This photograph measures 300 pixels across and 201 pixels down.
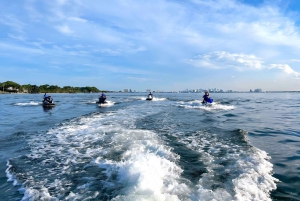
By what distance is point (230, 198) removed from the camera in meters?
4.54

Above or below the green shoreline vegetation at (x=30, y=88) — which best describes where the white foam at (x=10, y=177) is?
below

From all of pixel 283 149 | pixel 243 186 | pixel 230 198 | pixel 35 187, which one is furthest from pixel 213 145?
pixel 35 187

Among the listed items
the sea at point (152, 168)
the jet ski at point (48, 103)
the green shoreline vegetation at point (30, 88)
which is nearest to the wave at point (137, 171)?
the sea at point (152, 168)

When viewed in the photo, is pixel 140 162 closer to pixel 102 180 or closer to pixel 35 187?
pixel 102 180

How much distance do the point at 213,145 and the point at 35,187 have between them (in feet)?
22.9

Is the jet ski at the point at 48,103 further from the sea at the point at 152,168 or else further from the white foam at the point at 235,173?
the white foam at the point at 235,173

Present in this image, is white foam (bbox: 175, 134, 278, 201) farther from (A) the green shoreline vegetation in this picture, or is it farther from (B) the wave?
(A) the green shoreline vegetation

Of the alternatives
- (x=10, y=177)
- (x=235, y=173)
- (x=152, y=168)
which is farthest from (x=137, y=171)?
(x=10, y=177)

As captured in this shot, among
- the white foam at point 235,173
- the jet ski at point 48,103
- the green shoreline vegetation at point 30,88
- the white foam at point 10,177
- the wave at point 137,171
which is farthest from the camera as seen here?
the green shoreline vegetation at point 30,88

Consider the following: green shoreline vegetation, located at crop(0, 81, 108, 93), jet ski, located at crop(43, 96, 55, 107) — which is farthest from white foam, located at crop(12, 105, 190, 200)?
green shoreline vegetation, located at crop(0, 81, 108, 93)

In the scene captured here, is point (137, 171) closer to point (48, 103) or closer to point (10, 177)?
point (10, 177)

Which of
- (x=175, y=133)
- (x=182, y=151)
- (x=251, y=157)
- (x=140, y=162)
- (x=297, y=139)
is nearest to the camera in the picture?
(x=140, y=162)

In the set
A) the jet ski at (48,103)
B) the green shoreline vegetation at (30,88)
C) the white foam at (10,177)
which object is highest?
the green shoreline vegetation at (30,88)

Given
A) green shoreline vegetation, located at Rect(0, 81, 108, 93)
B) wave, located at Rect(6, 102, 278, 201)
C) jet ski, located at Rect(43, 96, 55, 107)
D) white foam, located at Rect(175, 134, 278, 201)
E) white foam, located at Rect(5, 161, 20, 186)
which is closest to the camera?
white foam, located at Rect(175, 134, 278, 201)
